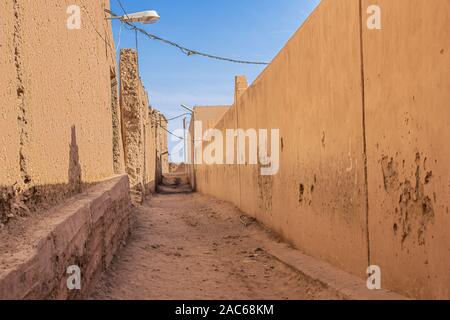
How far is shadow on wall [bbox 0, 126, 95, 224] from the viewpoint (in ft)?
7.90

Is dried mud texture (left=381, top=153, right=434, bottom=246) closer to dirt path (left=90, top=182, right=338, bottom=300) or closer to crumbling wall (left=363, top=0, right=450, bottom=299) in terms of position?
crumbling wall (left=363, top=0, right=450, bottom=299)

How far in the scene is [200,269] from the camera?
4484 millimetres

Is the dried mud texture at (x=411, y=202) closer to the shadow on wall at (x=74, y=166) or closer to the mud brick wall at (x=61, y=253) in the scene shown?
the mud brick wall at (x=61, y=253)

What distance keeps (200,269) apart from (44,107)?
2246 mm

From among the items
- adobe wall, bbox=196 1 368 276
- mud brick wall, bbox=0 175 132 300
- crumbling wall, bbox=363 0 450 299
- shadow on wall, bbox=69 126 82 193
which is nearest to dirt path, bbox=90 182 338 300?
mud brick wall, bbox=0 175 132 300

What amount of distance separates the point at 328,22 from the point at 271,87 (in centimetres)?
225

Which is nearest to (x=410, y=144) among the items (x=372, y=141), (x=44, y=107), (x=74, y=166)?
(x=372, y=141)

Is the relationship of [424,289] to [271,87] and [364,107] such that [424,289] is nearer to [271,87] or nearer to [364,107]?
[364,107]

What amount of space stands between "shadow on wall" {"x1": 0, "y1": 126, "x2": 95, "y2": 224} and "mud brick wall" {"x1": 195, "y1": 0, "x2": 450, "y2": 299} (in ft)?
7.34

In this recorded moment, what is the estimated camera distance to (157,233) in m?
6.54

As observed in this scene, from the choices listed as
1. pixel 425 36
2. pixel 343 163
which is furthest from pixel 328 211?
pixel 425 36

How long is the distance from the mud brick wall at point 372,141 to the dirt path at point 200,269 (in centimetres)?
47

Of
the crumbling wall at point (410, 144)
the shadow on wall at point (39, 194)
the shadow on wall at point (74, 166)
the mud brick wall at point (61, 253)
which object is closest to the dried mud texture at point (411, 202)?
the crumbling wall at point (410, 144)

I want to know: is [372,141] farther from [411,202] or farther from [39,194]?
[39,194]
